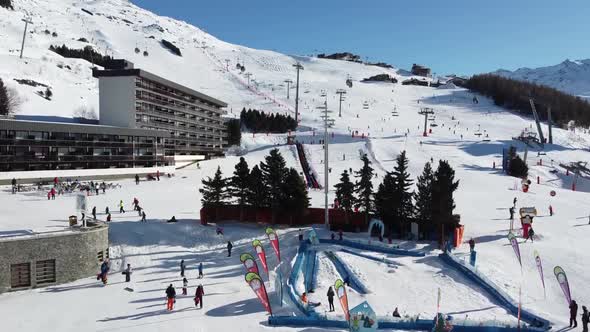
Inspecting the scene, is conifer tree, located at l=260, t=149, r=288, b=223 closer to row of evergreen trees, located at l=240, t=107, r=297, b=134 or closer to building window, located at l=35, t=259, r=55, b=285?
building window, located at l=35, t=259, r=55, b=285

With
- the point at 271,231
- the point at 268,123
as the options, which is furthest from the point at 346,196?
the point at 268,123

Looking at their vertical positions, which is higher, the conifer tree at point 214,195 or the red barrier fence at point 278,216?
the conifer tree at point 214,195

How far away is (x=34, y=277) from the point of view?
82.1 ft

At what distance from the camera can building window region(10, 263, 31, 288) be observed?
24.5 m

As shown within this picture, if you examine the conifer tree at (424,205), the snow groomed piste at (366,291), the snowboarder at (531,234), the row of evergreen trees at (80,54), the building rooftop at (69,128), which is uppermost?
the row of evergreen trees at (80,54)

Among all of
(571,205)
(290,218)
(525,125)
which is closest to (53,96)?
(290,218)

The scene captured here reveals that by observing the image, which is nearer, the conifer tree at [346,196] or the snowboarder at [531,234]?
the snowboarder at [531,234]

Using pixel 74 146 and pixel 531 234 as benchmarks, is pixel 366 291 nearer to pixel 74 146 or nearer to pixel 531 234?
pixel 531 234

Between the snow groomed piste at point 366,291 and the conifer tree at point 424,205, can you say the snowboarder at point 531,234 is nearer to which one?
the conifer tree at point 424,205

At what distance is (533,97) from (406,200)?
117m

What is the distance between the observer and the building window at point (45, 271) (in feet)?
82.8

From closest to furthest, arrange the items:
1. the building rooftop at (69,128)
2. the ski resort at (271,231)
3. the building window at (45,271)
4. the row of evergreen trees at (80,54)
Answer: the ski resort at (271,231) → the building window at (45,271) → the building rooftop at (69,128) → the row of evergreen trees at (80,54)

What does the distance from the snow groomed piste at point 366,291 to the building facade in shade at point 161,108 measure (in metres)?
42.7

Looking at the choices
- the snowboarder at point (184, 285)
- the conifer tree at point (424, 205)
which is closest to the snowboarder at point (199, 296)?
the snowboarder at point (184, 285)
